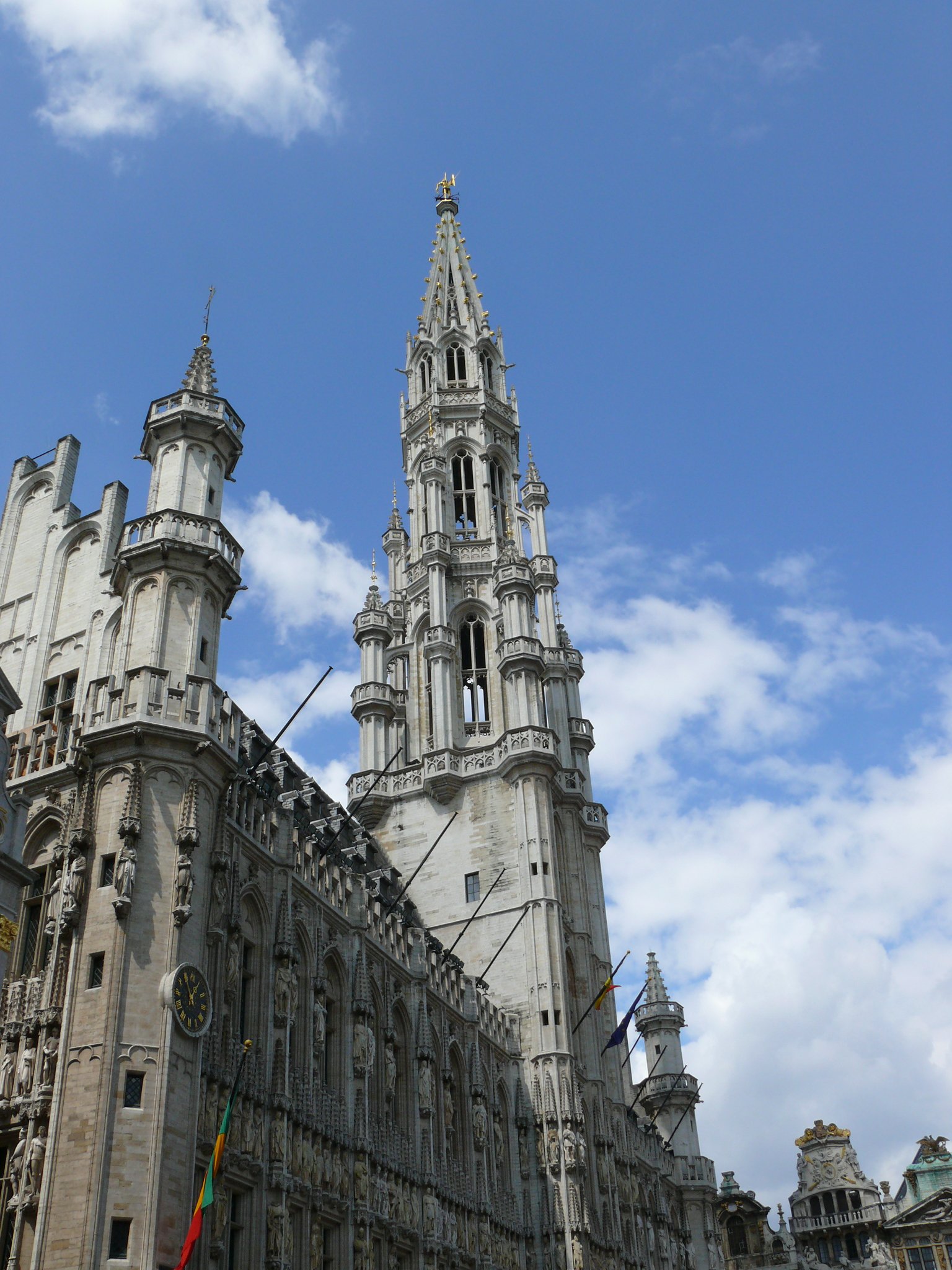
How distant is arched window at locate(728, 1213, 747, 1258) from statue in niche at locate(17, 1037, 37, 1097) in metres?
91.3

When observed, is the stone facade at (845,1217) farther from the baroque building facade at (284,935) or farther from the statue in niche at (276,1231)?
the statue in niche at (276,1231)

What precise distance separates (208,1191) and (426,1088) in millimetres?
17596

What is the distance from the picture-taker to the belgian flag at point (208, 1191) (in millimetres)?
28109

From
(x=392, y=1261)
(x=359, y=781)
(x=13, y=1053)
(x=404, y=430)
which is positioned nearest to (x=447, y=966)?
(x=392, y=1261)

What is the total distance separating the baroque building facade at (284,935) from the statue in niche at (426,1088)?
153 millimetres

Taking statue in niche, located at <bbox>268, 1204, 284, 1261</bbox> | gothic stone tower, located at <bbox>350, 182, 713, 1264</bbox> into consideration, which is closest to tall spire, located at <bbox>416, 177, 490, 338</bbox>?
gothic stone tower, located at <bbox>350, 182, 713, 1264</bbox>

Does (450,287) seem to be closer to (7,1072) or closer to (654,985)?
(654,985)

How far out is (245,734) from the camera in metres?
43.4

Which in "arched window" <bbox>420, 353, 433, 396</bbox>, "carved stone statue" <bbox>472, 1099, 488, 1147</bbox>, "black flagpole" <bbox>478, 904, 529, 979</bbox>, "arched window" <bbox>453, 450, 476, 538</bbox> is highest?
"arched window" <bbox>420, 353, 433, 396</bbox>

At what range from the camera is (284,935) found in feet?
125

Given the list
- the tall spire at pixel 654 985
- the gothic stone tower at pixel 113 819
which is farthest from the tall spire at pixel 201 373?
the tall spire at pixel 654 985

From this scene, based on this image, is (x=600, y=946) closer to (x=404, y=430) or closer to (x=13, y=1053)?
(x=404, y=430)

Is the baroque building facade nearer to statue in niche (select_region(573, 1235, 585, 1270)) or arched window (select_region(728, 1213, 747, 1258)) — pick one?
statue in niche (select_region(573, 1235, 585, 1270))

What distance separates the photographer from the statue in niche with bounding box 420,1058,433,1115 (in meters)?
45.2
